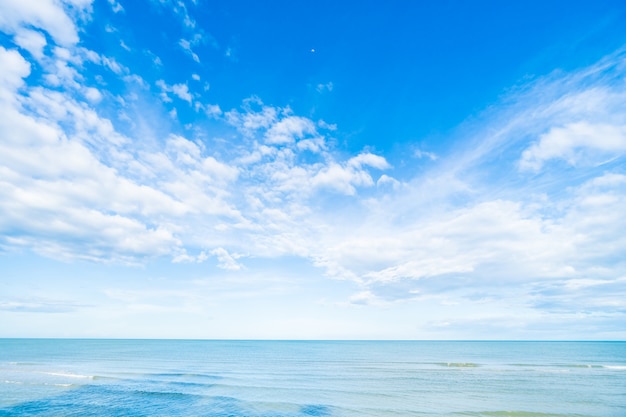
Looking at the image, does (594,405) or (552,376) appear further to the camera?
(552,376)

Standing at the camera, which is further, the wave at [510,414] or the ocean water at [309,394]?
the ocean water at [309,394]

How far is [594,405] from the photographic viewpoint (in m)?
31.5

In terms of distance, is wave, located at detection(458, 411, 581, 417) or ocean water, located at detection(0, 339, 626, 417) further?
ocean water, located at detection(0, 339, 626, 417)

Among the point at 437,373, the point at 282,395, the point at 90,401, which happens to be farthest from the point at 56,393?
the point at 437,373

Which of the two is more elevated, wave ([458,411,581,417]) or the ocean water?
the ocean water

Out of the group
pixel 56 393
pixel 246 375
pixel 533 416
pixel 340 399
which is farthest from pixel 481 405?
pixel 56 393

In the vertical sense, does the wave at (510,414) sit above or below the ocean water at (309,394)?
below

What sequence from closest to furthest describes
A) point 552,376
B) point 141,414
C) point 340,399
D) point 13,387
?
1. point 141,414
2. point 340,399
3. point 13,387
4. point 552,376

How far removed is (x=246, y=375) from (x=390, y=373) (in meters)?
22.2

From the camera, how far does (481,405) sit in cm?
3136

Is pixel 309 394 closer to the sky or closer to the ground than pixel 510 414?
closer to the sky

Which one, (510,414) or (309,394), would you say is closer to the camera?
(510,414)

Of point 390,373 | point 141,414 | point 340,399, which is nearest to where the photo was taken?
point 141,414

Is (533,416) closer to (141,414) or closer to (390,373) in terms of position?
(390,373)
